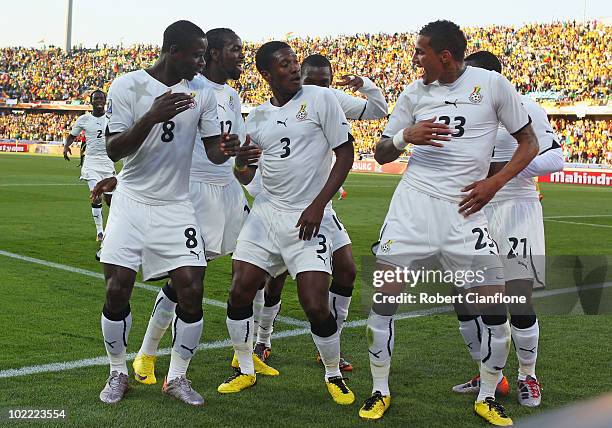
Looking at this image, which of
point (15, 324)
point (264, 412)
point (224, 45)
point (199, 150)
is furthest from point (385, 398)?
point (15, 324)

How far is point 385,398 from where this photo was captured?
4656 millimetres

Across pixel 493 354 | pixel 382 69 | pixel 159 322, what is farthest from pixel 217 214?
pixel 382 69

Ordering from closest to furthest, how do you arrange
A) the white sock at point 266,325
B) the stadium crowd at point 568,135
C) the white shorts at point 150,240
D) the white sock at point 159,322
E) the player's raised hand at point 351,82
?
the white shorts at point 150,240, the white sock at point 159,322, the player's raised hand at point 351,82, the white sock at point 266,325, the stadium crowd at point 568,135

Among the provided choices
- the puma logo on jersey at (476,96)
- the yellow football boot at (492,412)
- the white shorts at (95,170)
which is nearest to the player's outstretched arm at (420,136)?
the puma logo on jersey at (476,96)

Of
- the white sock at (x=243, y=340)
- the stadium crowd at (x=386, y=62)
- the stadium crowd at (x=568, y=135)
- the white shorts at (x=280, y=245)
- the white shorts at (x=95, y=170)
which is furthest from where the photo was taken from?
the stadium crowd at (x=386, y=62)

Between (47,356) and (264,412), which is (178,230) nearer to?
Answer: (264,412)

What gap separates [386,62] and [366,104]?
156ft

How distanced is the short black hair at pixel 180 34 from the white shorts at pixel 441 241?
60.2 inches

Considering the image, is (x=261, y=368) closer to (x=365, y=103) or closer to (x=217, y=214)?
(x=217, y=214)

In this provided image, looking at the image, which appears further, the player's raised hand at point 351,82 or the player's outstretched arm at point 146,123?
the player's raised hand at point 351,82

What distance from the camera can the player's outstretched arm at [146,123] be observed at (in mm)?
4409

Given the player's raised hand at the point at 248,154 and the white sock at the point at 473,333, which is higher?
the player's raised hand at the point at 248,154

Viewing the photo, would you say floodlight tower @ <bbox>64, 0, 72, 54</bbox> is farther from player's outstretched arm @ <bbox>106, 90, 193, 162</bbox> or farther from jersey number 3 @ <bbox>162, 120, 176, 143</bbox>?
player's outstretched arm @ <bbox>106, 90, 193, 162</bbox>

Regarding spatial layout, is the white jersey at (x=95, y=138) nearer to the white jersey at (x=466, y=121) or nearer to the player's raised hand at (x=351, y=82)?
the player's raised hand at (x=351, y=82)
